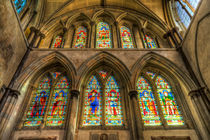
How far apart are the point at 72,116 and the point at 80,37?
5704 mm

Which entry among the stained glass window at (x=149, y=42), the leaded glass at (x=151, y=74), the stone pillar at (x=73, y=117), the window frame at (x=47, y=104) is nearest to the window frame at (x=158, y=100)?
the leaded glass at (x=151, y=74)

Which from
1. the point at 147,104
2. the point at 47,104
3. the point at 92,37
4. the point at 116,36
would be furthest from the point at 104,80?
the point at 116,36

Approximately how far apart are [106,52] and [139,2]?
16.7 feet

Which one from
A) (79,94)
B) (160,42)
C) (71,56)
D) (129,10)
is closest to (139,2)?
(129,10)

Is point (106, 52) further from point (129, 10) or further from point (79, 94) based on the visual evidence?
point (129, 10)

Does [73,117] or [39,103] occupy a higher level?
[39,103]

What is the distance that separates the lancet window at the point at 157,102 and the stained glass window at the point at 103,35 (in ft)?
9.68

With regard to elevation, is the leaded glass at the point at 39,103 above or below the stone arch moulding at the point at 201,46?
below

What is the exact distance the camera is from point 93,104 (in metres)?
7.61

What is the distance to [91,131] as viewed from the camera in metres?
6.60

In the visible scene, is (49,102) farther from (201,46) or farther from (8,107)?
(201,46)

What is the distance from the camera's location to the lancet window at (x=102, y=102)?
7.05m

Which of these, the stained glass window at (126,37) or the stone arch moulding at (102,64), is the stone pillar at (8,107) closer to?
the stone arch moulding at (102,64)

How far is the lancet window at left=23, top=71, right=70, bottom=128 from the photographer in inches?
278
